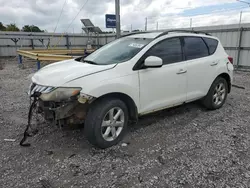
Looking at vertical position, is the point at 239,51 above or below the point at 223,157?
above

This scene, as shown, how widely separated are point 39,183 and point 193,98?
10.3ft

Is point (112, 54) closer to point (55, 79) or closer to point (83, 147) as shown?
point (55, 79)

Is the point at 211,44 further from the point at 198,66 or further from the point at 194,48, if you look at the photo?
the point at 198,66

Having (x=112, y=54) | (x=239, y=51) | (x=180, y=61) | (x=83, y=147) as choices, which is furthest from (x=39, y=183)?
(x=239, y=51)

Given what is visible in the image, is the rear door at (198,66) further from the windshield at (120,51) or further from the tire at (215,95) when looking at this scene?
the windshield at (120,51)

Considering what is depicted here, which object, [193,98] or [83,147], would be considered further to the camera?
[193,98]

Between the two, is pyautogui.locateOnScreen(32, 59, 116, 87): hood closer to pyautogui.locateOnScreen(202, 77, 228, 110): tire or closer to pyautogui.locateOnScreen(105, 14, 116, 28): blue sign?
pyautogui.locateOnScreen(202, 77, 228, 110): tire

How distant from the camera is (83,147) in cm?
328

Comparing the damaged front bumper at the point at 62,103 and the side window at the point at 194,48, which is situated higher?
the side window at the point at 194,48

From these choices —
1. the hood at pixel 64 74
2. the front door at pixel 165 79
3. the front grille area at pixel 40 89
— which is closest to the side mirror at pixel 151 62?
the front door at pixel 165 79

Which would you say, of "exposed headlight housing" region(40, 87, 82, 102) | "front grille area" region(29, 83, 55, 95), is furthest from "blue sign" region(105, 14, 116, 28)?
"exposed headlight housing" region(40, 87, 82, 102)

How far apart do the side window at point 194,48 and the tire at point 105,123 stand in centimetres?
180

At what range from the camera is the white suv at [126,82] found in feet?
9.57

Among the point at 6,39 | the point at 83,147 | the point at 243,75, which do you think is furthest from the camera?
the point at 6,39
